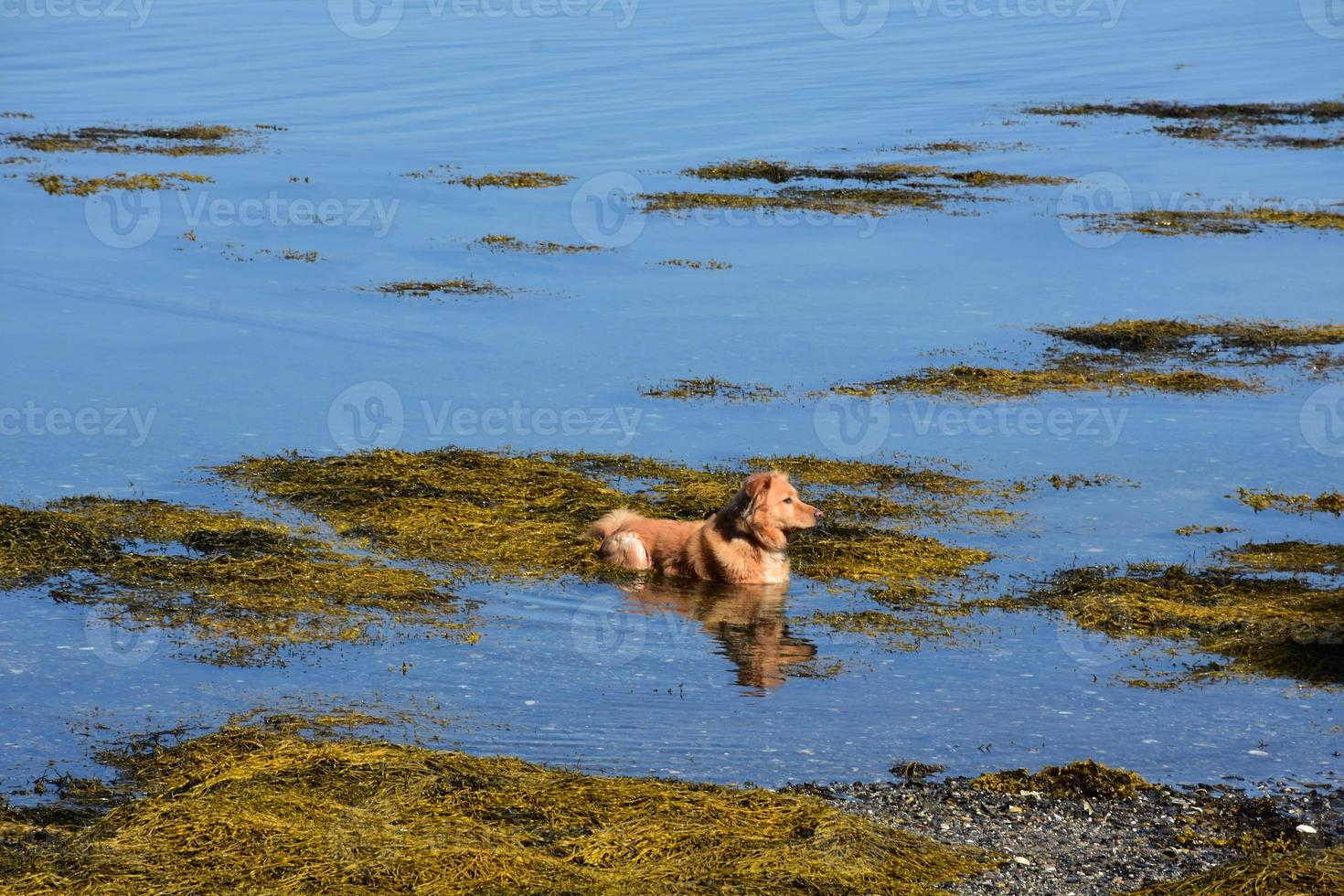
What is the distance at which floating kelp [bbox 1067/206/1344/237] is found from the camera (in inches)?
1230

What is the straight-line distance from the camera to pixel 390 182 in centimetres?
3681

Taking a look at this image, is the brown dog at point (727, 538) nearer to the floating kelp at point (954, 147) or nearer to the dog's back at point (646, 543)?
the dog's back at point (646, 543)

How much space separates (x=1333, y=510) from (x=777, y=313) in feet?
34.1

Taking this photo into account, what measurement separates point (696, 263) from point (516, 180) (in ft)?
30.1

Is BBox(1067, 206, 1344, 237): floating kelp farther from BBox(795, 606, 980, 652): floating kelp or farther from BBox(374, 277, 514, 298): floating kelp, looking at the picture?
BBox(795, 606, 980, 652): floating kelp

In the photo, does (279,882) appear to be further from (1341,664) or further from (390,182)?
(390,182)

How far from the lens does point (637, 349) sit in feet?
74.0

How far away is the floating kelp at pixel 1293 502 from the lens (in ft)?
52.5

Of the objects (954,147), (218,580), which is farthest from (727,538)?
(954,147)

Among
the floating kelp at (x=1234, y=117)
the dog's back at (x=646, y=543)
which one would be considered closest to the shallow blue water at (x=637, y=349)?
the dog's back at (x=646, y=543)

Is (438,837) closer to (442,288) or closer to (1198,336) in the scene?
(1198,336)

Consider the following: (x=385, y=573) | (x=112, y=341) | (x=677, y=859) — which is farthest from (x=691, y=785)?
(x=112, y=341)

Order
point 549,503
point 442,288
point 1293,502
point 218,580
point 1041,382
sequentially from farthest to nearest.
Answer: point 442,288 < point 1041,382 < point 1293,502 < point 549,503 < point 218,580

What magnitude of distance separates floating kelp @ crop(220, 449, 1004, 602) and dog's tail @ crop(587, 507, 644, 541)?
138 mm
